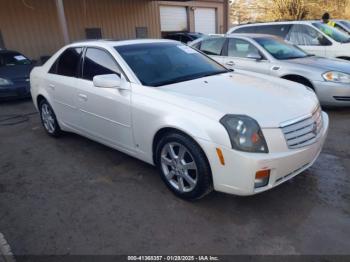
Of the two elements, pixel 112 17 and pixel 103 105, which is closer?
pixel 103 105

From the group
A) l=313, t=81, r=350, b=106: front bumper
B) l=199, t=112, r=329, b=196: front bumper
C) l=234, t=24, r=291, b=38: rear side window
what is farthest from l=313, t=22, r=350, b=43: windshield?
l=199, t=112, r=329, b=196: front bumper

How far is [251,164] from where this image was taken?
243cm

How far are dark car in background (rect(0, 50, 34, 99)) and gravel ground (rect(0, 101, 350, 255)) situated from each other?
13.9 feet

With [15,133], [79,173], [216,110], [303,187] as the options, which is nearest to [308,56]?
[303,187]

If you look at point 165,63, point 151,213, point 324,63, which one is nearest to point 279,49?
point 324,63

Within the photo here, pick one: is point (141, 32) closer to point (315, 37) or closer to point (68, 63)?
point (315, 37)

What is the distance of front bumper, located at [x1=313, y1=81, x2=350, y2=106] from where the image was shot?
5254mm

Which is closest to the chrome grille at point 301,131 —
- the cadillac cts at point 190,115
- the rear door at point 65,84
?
the cadillac cts at point 190,115

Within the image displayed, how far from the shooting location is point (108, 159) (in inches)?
160

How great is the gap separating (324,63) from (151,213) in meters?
4.55

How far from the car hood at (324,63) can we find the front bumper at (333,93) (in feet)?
0.93

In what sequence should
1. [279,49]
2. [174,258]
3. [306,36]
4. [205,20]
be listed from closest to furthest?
[174,258] → [279,49] → [306,36] → [205,20]

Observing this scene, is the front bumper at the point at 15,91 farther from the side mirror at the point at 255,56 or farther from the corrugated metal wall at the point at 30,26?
the side mirror at the point at 255,56

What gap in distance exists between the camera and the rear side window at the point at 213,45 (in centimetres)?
673
